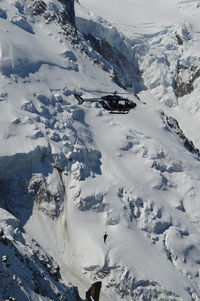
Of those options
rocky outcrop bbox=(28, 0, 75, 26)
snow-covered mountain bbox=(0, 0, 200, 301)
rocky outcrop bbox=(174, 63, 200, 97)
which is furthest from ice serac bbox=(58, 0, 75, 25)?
rocky outcrop bbox=(174, 63, 200, 97)

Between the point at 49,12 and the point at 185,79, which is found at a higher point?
the point at 49,12

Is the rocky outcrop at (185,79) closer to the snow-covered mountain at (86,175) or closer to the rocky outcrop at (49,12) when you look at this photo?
the rocky outcrop at (49,12)

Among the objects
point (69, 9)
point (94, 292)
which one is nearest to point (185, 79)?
point (69, 9)

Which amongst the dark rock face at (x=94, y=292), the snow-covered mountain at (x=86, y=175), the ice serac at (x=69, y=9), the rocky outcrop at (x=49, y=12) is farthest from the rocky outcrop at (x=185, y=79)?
the dark rock face at (x=94, y=292)

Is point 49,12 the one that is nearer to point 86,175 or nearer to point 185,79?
point 86,175

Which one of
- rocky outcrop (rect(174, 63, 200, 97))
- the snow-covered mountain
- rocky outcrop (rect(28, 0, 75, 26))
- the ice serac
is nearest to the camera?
the snow-covered mountain

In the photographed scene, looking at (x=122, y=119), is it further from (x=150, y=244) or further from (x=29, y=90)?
(x=150, y=244)

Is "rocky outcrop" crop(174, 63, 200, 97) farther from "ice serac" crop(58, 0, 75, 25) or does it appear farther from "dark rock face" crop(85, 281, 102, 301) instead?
"dark rock face" crop(85, 281, 102, 301)

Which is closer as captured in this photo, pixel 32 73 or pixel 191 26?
pixel 32 73

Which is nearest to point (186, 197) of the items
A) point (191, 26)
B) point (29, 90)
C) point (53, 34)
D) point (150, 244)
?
point (150, 244)
